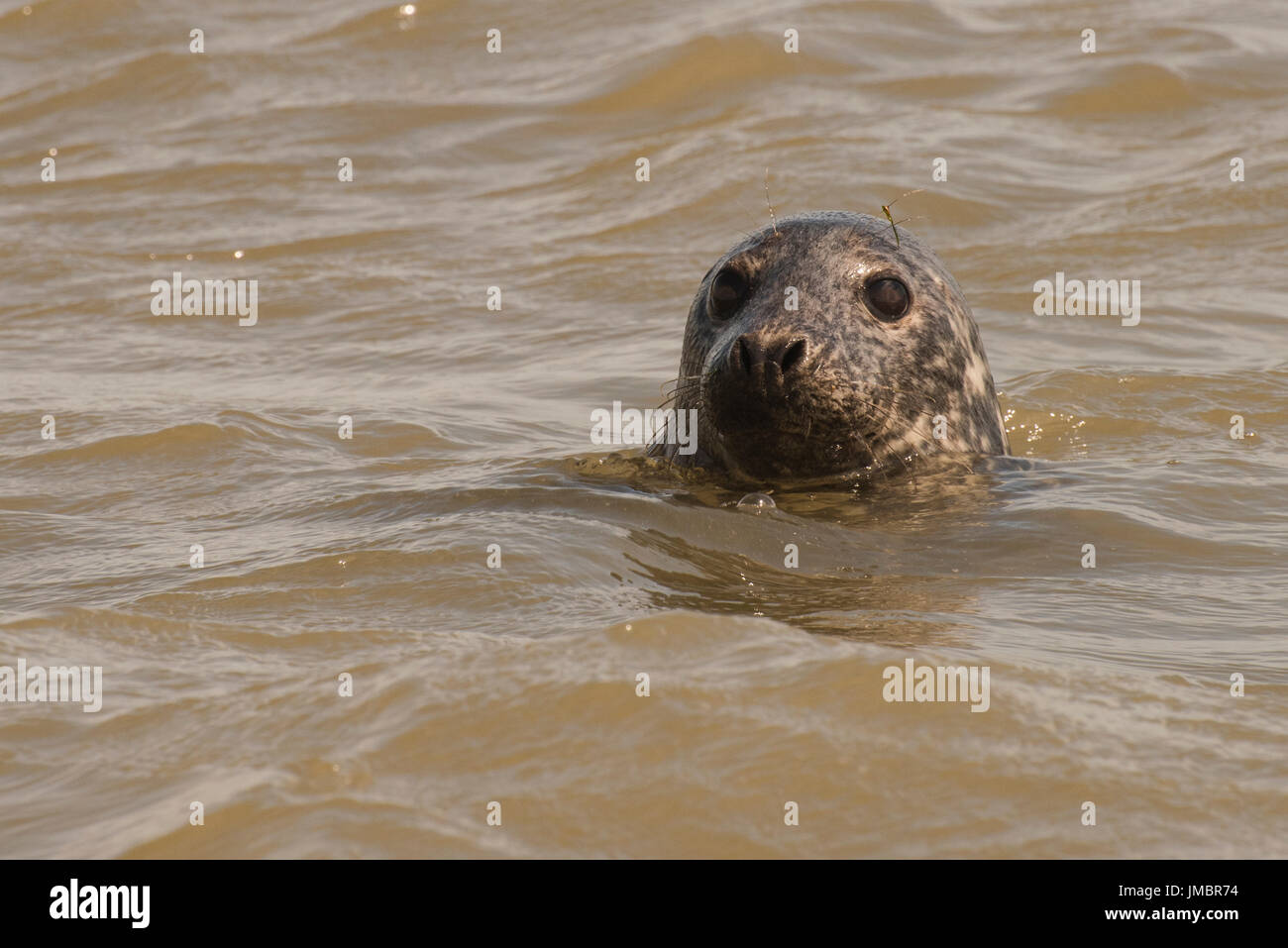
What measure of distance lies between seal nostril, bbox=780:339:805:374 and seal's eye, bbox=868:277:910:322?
0.53 m

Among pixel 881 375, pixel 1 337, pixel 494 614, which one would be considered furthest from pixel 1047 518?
pixel 1 337

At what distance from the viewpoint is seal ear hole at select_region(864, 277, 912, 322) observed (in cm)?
595

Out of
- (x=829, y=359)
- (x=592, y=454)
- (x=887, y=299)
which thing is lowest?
(x=592, y=454)

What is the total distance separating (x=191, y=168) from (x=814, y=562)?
8.19 metres

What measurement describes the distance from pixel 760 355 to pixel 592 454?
1646mm

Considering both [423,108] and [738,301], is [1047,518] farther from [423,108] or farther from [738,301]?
[423,108]

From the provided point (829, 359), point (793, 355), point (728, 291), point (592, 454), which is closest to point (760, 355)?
point (793, 355)

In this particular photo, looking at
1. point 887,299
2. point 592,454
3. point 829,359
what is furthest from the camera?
point 592,454

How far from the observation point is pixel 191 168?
12.2m

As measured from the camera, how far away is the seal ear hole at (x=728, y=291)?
19.7 ft

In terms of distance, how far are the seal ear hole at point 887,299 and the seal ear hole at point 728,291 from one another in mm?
406

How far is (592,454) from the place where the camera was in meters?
6.91

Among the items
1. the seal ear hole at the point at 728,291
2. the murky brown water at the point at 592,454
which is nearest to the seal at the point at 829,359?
the seal ear hole at the point at 728,291

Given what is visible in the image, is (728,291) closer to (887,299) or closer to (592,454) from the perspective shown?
(887,299)
